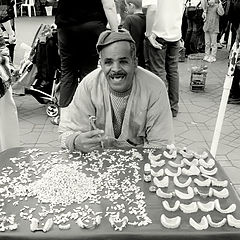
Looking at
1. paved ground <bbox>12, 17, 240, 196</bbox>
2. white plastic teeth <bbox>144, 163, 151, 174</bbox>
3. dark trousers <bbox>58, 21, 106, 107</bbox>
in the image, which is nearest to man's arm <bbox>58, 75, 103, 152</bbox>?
white plastic teeth <bbox>144, 163, 151, 174</bbox>

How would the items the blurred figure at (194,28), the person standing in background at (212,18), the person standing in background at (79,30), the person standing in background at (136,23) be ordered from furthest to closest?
the blurred figure at (194,28)
the person standing in background at (212,18)
the person standing in background at (136,23)
the person standing in background at (79,30)

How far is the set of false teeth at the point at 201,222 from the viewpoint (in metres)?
1.49

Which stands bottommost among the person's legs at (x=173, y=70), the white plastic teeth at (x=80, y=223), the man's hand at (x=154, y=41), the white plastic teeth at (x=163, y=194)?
the person's legs at (x=173, y=70)

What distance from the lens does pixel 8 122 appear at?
11.0 ft

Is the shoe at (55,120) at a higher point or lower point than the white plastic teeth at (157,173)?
lower

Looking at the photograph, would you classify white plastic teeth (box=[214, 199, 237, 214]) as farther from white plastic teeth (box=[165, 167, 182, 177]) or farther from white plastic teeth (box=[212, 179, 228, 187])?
white plastic teeth (box=[165, 167, 182, 177])

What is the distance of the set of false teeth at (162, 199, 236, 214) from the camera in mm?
1592

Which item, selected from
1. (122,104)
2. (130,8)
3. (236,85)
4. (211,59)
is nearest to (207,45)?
(211,59)

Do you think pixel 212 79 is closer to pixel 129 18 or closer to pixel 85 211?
pixel 129 18

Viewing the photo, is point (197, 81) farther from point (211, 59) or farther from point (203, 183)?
point (203, 183)

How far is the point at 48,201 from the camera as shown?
5.46ft

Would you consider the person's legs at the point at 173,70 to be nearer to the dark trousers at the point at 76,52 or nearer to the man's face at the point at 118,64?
the dark trousers at the point at 76,52

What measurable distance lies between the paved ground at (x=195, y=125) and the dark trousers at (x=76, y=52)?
50 centimetres

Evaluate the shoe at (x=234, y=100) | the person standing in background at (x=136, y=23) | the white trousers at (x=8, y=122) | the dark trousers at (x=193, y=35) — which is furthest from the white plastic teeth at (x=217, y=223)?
the dark trousers at (x=193, y=35)
